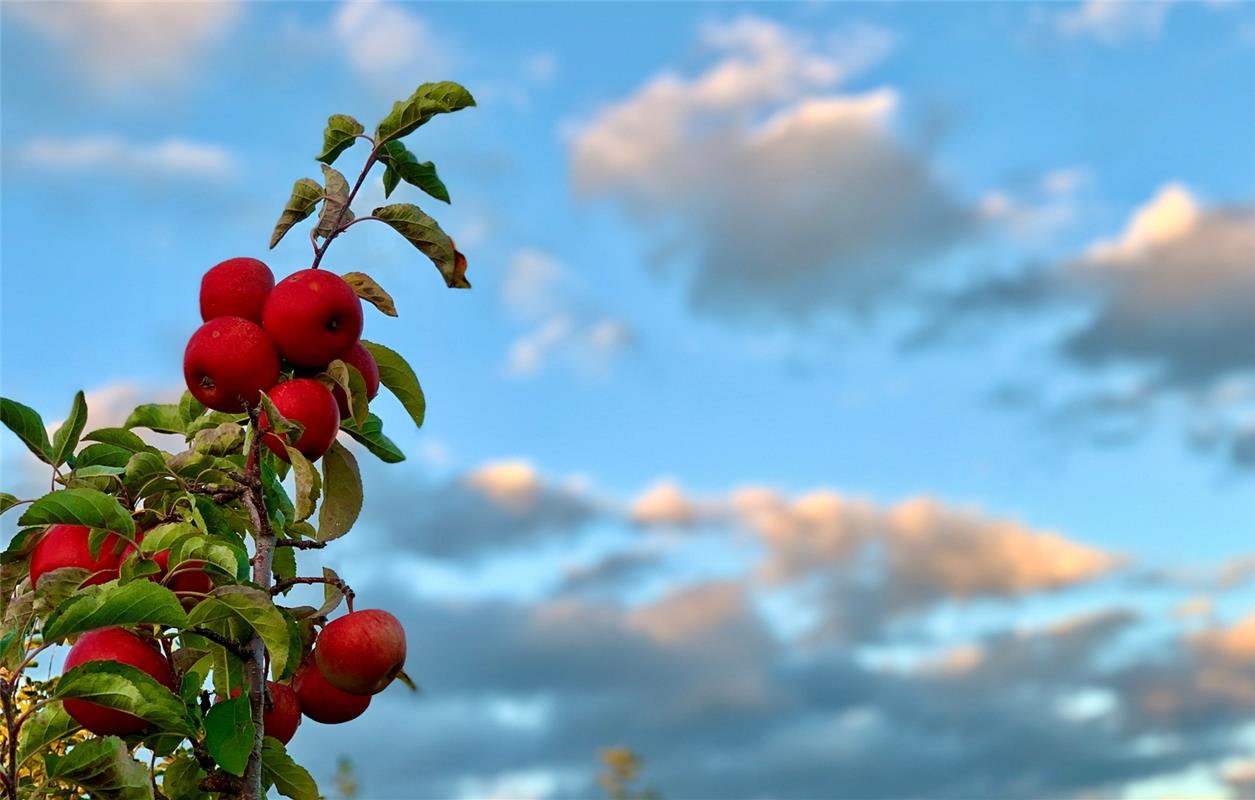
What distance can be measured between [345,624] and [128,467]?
0.92 metres

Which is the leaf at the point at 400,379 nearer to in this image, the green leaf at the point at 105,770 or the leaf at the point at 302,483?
the leaf at the point at 302,483

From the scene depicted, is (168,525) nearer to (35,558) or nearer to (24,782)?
(35,558)

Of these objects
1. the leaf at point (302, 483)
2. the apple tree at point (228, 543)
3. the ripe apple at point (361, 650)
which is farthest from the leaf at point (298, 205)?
the ripe apple at point (361, 650)

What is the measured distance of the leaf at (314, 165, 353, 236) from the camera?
190 inches

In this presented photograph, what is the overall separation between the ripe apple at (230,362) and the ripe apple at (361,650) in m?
0.86

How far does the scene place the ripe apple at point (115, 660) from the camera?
411cm

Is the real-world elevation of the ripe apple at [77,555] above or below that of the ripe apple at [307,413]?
below

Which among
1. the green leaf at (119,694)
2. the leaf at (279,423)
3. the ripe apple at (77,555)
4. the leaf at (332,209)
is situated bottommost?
the green leaf at (119,694)

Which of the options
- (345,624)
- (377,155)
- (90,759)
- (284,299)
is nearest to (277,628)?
(345,624)

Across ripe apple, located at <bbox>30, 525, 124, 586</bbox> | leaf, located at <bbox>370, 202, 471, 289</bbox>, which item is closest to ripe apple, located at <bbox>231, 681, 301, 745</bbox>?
ripe apple, located at <bbox>30, 525, 124, 586</bbox>

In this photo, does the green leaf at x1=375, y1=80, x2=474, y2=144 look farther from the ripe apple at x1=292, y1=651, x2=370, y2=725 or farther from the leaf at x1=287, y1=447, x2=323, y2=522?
the ripe apple at x1=292, y1=651, x2=370, y2=725

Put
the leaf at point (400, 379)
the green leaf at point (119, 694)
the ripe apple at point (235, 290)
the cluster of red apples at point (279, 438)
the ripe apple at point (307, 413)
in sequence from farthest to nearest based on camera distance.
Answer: the leaf at point (400, 379) < the ripe apple at point (235, 290) < the ripe apple at point (307, 413) < the cluster of red apples at point (279, 438) < the green leaf at point (119, 694)

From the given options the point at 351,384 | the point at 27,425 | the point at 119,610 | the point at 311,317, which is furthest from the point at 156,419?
the point at 119,610

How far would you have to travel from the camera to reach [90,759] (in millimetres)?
4141
